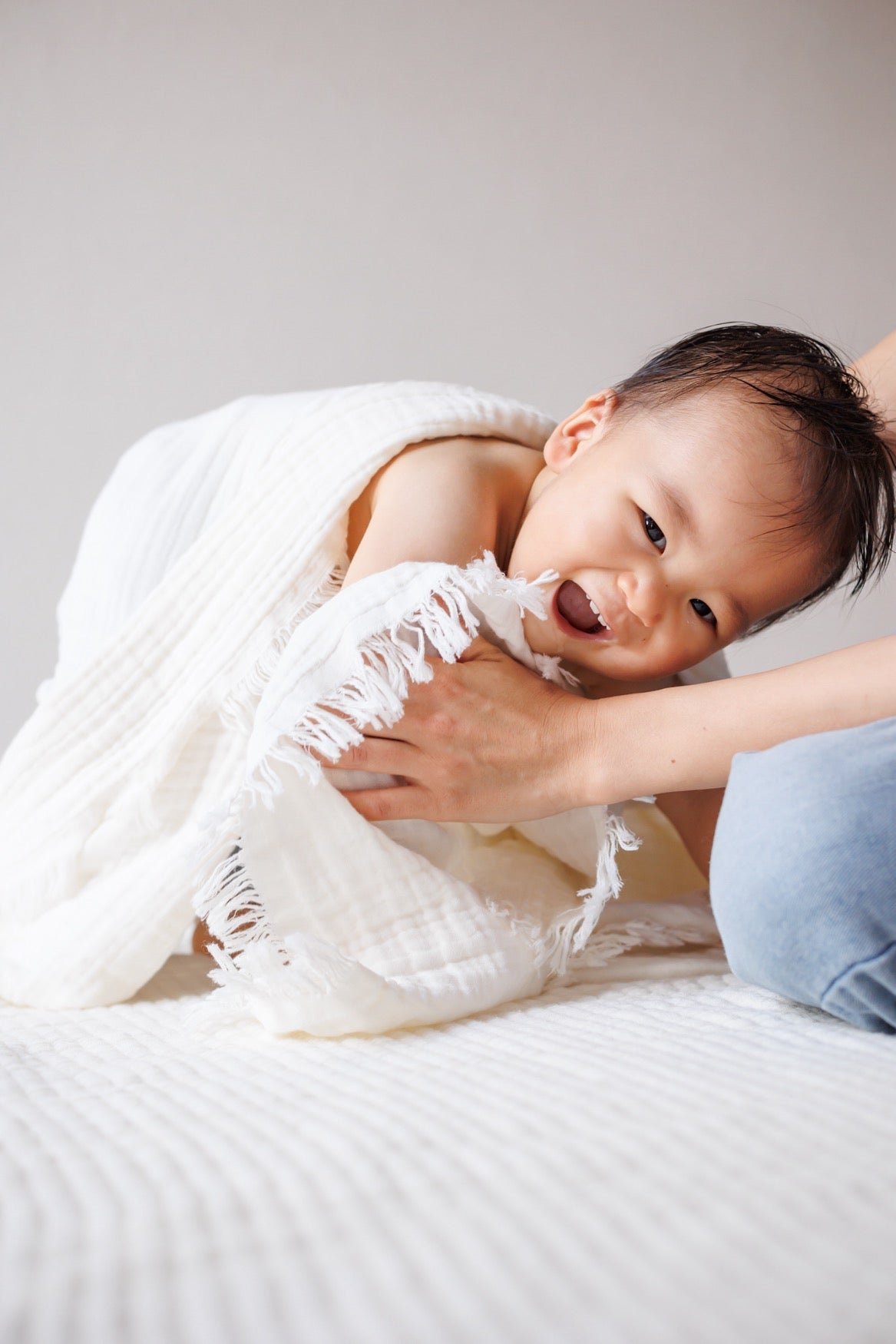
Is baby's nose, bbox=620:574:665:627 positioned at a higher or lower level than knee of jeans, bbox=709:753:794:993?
higher

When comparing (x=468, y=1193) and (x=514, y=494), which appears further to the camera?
(x=514, y=494)

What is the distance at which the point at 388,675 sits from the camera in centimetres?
68

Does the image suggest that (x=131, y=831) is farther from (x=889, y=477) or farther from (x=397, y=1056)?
(x=889, y=477)

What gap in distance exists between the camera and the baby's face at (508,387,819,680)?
77cm

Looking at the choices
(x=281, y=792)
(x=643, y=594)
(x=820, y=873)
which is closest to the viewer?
(x=820, y=873)

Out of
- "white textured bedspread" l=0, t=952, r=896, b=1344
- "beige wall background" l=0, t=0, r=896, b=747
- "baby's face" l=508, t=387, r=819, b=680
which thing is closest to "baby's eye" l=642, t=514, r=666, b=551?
"baby's face" l=508, t=387, r=819, b=680

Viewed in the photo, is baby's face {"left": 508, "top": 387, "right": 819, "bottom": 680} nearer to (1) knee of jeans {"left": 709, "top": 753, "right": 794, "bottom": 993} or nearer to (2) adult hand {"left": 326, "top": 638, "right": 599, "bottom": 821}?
(2) adult hand {"left": 326, "top": 638, "right": 599, "bottom": 821}

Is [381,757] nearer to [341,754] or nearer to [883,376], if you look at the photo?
[341,754]

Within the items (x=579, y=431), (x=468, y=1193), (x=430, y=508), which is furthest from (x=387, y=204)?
(x=468, y=1193)

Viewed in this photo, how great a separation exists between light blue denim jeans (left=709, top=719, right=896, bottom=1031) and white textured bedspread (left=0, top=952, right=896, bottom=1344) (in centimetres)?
3

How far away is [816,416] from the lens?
2.58 feet

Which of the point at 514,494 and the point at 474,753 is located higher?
the point at 514,494

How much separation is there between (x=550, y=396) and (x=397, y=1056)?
147 cm

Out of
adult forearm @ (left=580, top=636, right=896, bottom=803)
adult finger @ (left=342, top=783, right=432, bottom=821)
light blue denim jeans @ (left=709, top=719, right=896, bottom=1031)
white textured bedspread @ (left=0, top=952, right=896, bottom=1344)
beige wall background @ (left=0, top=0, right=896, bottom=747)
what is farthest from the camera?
beige wall background @ (left=0, top=0, right=896, bottom=747)
